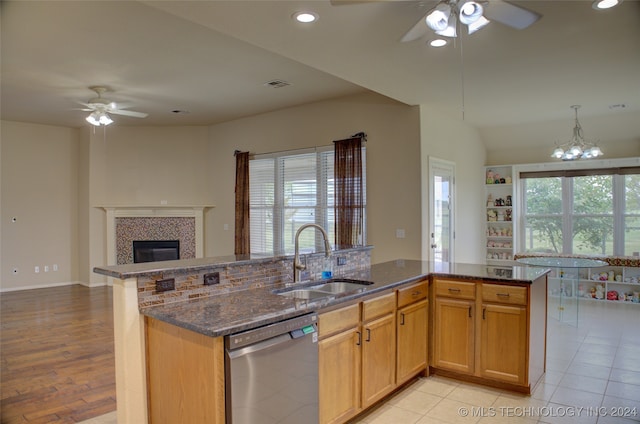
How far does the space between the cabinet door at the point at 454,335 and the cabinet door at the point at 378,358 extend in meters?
0.60

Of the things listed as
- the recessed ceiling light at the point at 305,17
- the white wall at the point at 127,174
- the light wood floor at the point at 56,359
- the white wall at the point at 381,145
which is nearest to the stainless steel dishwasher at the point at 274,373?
the light wood floor at the point at 56,359

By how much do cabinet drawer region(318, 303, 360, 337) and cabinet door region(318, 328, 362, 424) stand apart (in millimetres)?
40

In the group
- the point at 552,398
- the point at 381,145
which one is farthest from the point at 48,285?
the point at 552,398

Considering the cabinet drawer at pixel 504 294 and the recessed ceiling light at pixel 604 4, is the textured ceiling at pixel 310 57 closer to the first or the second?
the recessed ceiling light at pixel 604 4

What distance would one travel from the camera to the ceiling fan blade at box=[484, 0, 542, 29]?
7.31ft

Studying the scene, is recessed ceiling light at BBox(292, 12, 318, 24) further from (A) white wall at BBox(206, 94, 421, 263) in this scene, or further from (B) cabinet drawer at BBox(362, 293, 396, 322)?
(A) white wall at BBox(206, 94, 421, 263)

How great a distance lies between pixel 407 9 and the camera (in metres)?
2.72

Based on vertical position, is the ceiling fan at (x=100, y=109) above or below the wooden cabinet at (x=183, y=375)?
above

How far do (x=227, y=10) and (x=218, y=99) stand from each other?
3470mm

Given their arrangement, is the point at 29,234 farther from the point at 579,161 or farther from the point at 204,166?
the point at 579,161

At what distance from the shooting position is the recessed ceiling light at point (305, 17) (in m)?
2.72

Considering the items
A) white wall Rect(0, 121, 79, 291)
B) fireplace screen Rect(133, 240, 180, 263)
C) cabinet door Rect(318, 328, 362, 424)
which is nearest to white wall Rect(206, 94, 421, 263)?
cabinet door Rect(318, 328, 362, 424)

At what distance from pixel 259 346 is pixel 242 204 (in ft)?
17.7

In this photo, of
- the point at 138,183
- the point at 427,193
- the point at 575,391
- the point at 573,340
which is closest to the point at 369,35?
the point at 427,193
